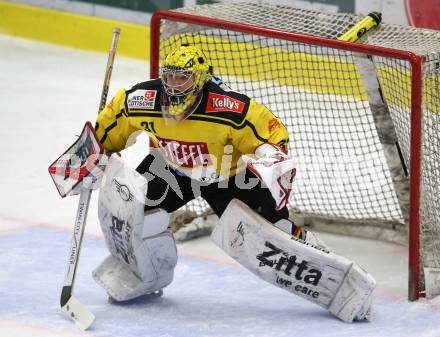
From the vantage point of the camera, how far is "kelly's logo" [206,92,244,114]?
170 inches

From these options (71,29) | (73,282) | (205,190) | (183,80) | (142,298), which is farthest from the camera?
(71,29)

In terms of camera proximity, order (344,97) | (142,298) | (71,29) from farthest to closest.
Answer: (71,29) < (344,97) < (142,298)

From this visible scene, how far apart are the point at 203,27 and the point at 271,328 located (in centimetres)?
157

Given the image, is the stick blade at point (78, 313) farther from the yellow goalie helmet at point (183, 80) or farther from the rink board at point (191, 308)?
the yellow goalie helmet at point (183, 80)

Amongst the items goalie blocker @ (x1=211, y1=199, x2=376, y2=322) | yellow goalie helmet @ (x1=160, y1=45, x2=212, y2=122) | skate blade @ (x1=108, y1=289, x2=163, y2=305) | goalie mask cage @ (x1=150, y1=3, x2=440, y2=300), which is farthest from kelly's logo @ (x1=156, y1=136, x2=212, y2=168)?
goalie mask cage @ (x1=150, y1=3, x2=440, y2=300)

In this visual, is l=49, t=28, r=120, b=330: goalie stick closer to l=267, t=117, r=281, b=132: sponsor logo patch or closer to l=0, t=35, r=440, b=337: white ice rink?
l=0, t=35, r=440, b=337: white ice rink

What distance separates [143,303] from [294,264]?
65 centimetres

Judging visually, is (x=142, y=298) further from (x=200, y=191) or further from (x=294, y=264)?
(x=294, y=264)

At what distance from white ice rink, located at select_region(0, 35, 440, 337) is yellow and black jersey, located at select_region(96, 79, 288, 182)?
0.55 m

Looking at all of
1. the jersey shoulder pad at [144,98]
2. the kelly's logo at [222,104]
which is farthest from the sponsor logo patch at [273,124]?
the jersey shoulder pad at [144,98]

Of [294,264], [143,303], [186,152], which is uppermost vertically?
[186,152]

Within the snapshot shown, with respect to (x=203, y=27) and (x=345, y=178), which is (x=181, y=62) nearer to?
(x=203, y=27)

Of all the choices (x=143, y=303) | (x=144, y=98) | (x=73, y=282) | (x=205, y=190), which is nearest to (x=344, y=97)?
(x=205, y=190)

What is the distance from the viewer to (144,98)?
442cm
